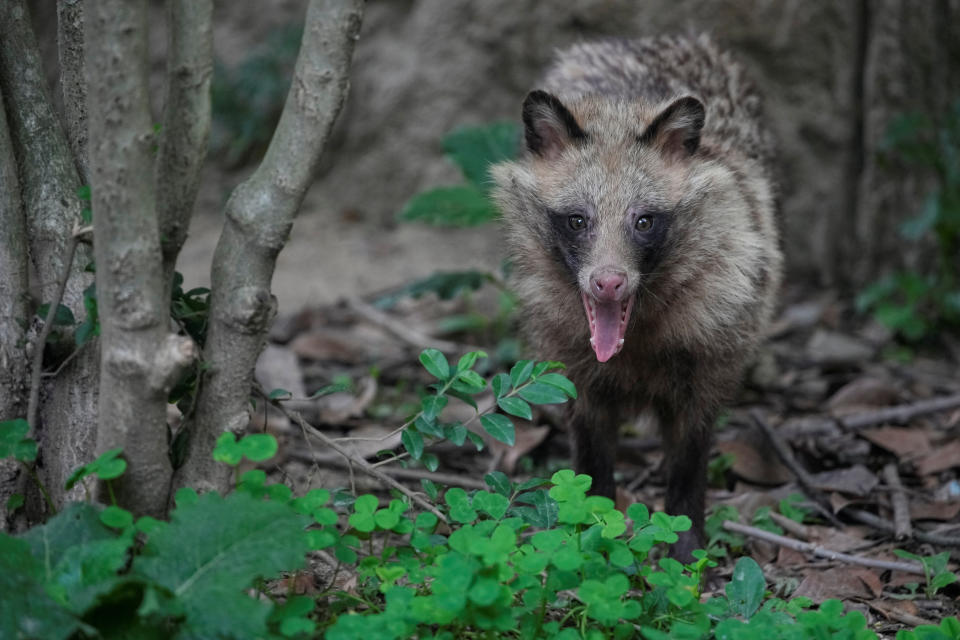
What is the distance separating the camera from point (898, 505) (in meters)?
5.07

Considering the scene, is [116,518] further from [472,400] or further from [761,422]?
[761,422]

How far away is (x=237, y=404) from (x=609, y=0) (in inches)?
229

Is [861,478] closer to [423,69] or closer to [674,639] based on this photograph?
[674,639]

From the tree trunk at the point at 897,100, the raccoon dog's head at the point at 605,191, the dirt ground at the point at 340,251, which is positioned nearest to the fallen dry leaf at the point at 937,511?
the raccoon dog's head at the point at 605,191

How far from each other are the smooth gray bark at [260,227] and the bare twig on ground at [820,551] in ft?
8.11

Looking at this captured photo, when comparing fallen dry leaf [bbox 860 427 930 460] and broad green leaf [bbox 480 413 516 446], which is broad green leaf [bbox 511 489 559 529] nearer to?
broad green leaf [bbox 480 413 516 446]

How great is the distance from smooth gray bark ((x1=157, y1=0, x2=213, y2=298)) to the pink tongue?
175 centimetres

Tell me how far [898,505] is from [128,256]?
12.4ft

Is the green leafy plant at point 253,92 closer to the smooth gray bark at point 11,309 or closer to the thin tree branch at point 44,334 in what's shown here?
the smooth gray bark at point 11,309

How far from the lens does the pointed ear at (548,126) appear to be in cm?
469

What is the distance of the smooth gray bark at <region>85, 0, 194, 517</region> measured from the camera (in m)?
3.12

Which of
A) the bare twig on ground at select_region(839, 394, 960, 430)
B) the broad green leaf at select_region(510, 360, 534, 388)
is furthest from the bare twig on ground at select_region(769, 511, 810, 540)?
the broad green leaf at select_region(510, 360, 534, 388)

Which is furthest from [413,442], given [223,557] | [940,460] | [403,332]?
[403,332]

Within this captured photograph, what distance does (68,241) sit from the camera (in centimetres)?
369
